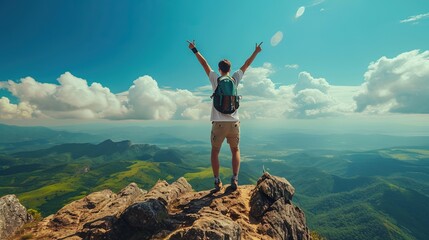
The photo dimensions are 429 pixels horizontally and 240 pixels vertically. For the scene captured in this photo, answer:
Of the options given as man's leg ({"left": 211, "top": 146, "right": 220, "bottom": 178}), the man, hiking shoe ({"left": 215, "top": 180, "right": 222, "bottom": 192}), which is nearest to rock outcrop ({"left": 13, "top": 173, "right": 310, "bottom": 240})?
hiking shoe ({"left": 215, "top": 180, "right": 222, "bottom": 192})

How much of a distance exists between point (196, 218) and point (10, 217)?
13608mm

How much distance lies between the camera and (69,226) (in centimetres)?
1558

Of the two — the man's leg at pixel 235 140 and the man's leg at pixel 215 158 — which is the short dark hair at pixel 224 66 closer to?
the man's leg at pixel 235 140

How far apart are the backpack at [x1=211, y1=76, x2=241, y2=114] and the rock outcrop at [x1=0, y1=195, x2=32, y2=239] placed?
15.1 m

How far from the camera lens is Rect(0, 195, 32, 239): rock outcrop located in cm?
1542

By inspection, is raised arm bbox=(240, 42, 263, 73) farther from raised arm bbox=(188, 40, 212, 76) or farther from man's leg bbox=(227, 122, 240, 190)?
man's leg bbox=(227, 122, 240, 190)

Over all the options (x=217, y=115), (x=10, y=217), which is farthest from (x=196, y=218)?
(x=10, y=217)

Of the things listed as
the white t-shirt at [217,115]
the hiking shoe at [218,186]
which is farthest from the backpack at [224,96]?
the hiking shoe at [218,186]

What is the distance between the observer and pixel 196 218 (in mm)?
12617

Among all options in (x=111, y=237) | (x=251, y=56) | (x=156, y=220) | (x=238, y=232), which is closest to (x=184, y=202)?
(x=156, y=220)

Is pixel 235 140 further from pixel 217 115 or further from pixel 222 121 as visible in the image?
pixel 217 115

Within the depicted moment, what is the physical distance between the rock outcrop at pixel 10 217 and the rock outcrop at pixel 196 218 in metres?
1.90

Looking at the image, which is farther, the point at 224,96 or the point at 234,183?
the point at 234,183

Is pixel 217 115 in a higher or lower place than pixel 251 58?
lower
